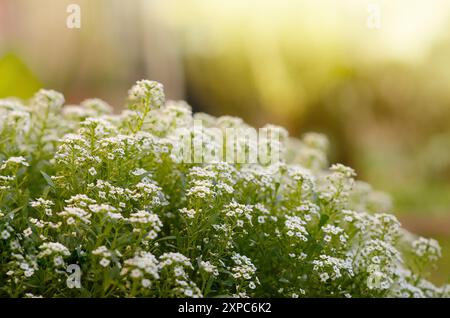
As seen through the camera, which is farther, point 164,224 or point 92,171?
point 164,224

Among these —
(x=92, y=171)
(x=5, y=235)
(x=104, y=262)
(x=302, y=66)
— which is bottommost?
(x=104, y=262)

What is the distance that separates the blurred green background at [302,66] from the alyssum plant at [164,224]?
4.41 m

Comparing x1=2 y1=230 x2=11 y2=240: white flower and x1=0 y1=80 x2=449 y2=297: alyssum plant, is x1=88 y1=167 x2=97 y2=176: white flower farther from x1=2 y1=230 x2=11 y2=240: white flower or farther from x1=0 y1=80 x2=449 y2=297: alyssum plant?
x1=2 y1=230 x2=11 y2=240: white flower

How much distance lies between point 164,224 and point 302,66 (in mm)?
5406

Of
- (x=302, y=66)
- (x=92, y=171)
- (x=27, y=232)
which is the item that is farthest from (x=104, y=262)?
(x=302, y=66)

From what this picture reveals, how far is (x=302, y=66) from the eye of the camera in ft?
24.4

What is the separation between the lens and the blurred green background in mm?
7324

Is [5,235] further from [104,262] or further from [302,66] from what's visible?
[302,66]

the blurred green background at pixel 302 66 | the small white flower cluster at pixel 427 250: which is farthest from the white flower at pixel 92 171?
the blurred green background at pixel 302 66

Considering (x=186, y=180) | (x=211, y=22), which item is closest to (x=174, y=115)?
(x=186, y=180)

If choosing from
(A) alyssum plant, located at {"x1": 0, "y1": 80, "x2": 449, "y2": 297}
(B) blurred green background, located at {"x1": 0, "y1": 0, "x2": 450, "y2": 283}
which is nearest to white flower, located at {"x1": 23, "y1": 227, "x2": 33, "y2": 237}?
(A) alyssum plant, located at {"x1": 0, "y1": 80, "x2": 449, "y2": 297}

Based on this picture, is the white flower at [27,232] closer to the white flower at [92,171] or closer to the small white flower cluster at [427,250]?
the white flower at [92,171]
